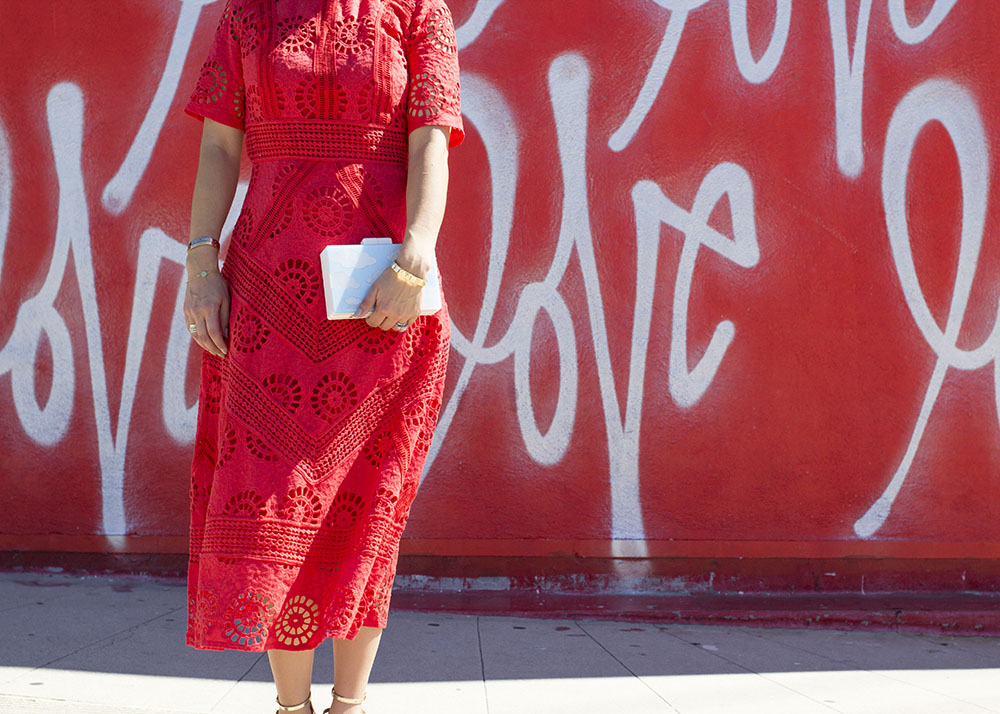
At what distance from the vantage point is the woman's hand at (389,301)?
181cm

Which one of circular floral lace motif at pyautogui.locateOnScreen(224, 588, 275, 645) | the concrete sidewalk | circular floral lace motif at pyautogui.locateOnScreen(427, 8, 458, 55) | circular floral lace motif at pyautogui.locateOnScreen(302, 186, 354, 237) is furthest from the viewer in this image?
the concrete sidewalk

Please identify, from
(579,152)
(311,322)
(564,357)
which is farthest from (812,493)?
(311,322)

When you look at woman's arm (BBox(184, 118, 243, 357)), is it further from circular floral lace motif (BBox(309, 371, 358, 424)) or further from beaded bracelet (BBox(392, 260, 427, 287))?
beaded bracelet (BBox(392, 260, 427, 287))

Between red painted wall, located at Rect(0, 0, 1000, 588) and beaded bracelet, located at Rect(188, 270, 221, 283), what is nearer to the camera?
beaded bracelet, located at Rect(188, 270, 221, 283)

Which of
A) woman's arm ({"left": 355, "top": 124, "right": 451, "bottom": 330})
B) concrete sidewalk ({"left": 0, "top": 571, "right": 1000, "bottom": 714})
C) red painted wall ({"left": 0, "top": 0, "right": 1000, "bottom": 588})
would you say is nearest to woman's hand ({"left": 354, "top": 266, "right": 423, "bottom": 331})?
woman's arm ({"left": 355, "top": 124, "right": 451, "bottom": 330})

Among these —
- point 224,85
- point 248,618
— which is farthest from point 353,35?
point 248,618

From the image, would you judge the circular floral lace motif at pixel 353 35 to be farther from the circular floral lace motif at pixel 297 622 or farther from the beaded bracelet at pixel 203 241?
the circular floral lace motif at pixel 297 622

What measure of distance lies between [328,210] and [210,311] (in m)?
0.29

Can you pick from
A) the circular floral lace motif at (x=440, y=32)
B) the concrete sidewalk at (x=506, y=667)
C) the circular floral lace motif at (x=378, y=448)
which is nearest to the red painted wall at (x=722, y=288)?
the concrete sidewalk at (x=506, y=667)

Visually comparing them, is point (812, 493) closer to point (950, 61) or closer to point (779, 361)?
point (779, 361)

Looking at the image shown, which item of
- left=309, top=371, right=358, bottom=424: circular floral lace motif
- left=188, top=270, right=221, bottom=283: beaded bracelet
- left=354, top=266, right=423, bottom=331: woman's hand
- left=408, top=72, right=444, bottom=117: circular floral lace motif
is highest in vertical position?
left=408, top=72, right=444, bottom=117: circular floral lace motif

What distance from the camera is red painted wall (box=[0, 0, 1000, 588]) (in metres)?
3.71

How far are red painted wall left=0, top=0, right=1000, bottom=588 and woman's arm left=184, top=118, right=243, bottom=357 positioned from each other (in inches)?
68.8

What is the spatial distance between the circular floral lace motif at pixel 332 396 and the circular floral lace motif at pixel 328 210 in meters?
0.27
